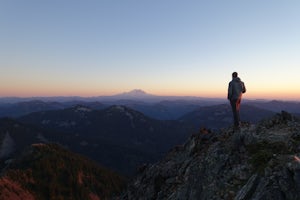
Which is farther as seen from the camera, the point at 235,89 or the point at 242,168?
the point at 235,89

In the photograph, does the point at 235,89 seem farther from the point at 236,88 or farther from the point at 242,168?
the point at 242,168

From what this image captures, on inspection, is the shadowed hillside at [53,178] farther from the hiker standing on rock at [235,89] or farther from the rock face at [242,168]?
the hiker standing on rock at [235,89]

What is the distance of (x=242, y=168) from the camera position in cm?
2102

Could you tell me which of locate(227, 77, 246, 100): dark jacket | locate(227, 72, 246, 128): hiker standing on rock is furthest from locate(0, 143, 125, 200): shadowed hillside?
locate(227, 77, 246, 100): dark jacket

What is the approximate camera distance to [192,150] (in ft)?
110

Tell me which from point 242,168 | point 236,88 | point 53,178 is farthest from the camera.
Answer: point 53,178

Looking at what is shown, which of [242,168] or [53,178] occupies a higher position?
[242,168]

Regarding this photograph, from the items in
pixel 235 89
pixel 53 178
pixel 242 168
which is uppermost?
pixel 235 89

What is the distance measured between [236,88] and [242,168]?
29.6 ft

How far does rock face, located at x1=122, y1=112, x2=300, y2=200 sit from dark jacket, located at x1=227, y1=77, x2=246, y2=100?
3.20m

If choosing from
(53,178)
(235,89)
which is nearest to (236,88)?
(235,89)

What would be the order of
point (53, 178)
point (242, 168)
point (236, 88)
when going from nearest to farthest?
point (242, 168) < point (236, 88) < point (53, 178)

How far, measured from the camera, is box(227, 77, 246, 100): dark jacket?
28.0 m

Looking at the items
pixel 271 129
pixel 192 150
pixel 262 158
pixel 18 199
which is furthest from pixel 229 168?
pixel 18 199
